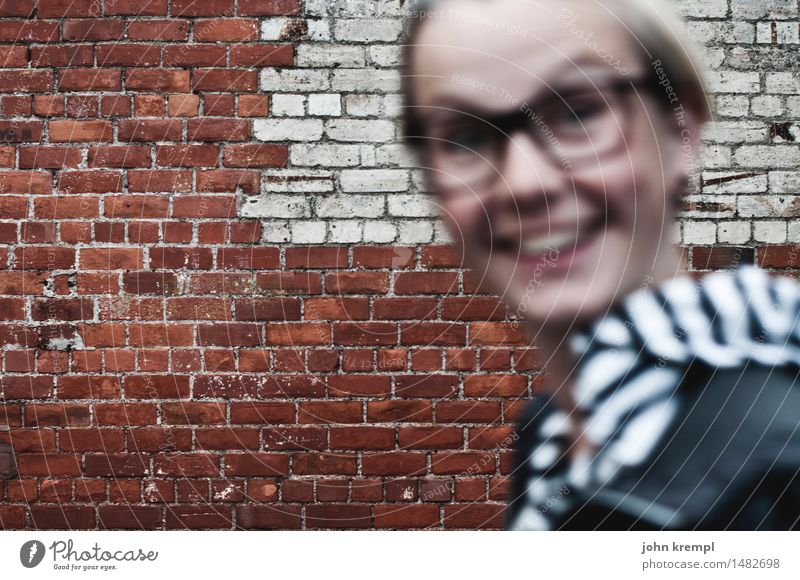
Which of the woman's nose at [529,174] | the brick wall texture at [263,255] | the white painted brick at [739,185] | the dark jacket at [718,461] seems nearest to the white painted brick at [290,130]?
the brick wall texture at [263,255]

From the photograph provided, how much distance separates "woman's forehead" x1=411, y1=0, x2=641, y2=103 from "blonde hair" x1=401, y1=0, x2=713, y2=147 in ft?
0.07

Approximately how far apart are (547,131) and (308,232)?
0.66 m

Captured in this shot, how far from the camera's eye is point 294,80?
2082mm

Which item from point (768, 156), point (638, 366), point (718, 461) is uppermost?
point (768, 156)

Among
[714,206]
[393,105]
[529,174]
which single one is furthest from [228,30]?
[714,206]

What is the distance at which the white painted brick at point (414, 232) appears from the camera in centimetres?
209

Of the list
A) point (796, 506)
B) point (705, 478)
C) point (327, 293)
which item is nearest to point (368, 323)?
point (327, 293)

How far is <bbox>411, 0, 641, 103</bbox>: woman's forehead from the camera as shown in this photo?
2.09m

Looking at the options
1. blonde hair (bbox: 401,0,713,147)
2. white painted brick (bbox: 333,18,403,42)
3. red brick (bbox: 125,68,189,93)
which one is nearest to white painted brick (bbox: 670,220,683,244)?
blonde hair (bbox: 401,0,713,147)

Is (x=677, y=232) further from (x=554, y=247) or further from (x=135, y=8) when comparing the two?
(x=135, y=8)

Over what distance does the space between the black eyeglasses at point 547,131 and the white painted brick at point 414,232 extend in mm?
149

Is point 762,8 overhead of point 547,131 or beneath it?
overhead

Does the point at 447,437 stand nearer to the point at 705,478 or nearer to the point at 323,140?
the point at 705,478

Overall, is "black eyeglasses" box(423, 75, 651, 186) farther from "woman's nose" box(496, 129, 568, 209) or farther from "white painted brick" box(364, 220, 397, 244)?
"white painted brick" box(364, 220, 397, 244)
